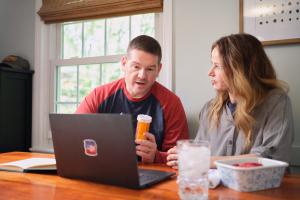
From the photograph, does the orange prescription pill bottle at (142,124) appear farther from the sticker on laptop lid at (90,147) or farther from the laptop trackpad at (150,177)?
the sticker on laptop lid at (90,147)

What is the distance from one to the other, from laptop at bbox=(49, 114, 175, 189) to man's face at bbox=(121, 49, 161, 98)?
76 cm

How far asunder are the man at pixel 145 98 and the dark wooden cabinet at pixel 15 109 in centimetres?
107

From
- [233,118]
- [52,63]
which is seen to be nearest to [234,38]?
[233,118]

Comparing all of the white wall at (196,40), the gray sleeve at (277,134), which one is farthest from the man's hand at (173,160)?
the white wall at (196,40)

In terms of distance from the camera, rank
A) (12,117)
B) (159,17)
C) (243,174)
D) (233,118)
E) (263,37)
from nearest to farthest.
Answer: (243,174), (233,118), (263,37), (159,17), (12,117)

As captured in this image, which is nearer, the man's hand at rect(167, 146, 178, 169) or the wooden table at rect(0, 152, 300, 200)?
the wooden table at rect(0, 152, 300, 200)

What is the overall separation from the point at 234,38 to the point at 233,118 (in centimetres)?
38

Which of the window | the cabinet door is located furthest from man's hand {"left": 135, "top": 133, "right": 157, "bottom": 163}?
the cabinet door

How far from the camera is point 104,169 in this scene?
930 millimetres

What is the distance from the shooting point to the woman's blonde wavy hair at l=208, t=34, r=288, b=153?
134 cm

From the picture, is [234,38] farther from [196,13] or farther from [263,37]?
[196,13]

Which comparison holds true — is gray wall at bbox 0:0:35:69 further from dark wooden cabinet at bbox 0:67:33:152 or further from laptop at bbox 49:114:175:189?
laptop at bbox 49:114:175:189

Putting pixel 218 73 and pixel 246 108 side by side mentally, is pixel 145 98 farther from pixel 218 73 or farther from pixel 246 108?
pixel 246 108

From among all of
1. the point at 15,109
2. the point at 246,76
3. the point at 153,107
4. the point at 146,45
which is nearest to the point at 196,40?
the point at 146,45
